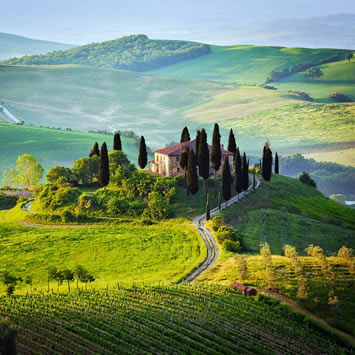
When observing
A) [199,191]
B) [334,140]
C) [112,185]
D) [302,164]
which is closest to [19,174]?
[112,185]

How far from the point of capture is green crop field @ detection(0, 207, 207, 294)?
177 feet

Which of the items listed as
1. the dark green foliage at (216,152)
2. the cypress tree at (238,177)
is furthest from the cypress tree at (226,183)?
the dark green foliage at (216,152)

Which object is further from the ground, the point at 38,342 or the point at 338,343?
the point at 38,342

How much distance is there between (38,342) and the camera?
33.3m

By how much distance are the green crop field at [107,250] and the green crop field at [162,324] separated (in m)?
6.67

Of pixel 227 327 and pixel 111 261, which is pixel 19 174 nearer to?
pixel 111 261

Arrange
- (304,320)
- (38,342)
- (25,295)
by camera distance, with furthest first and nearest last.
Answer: (25,295) < (304,320) < (38,342)

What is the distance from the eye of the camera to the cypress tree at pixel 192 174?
7806cm

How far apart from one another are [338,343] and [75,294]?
2386cm

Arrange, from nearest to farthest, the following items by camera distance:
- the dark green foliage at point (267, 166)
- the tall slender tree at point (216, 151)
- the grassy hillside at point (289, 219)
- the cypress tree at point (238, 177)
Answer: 1. the grassy hillside at point (289, 219)
2. the cypress tree at point (238, 177)
3. the tall slender tree at point (216, 151)
4. the dark green foliage at point (267, 166)

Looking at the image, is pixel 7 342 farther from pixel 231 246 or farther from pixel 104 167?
pixel 104 167

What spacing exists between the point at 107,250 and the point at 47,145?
10036 cm

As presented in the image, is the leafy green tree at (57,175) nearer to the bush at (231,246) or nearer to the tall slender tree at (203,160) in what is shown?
the tall slender tree at (203,160)

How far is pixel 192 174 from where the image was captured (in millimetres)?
78250
